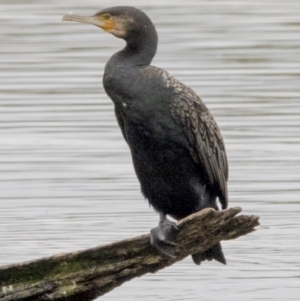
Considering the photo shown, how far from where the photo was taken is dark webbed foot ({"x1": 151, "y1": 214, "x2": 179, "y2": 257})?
771 cm

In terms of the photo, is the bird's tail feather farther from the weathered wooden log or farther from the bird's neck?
the bird's neck

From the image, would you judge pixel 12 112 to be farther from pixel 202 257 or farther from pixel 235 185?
pixel 202 257

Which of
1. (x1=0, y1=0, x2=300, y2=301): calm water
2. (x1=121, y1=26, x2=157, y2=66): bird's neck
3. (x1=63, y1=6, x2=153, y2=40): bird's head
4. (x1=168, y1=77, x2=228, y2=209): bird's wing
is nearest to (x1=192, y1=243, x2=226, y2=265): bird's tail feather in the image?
(x1=168, y1=77, x2=228, y2=209): bird's wing

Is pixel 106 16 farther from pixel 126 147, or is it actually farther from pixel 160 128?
pixel 126 147

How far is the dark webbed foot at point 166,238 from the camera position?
7.71m

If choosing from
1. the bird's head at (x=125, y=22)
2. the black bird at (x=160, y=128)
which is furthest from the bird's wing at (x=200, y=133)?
the bird's head at (x=125, y=22)

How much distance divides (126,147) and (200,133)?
475 cm

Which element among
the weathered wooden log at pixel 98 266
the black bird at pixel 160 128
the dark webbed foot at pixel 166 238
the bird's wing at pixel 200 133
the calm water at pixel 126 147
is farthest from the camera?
the calm water at pixel 126 147

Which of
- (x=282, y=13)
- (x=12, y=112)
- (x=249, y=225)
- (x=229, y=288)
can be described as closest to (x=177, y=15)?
(x=282, y=13)

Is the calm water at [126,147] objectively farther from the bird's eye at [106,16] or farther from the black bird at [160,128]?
the bird's eye at [106,16]

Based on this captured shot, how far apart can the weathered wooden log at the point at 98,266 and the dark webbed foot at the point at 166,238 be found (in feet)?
0.13

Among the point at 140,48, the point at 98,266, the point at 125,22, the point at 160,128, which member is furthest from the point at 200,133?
the point at 98,266

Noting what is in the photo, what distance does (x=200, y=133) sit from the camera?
822cm

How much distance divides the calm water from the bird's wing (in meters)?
1.06
